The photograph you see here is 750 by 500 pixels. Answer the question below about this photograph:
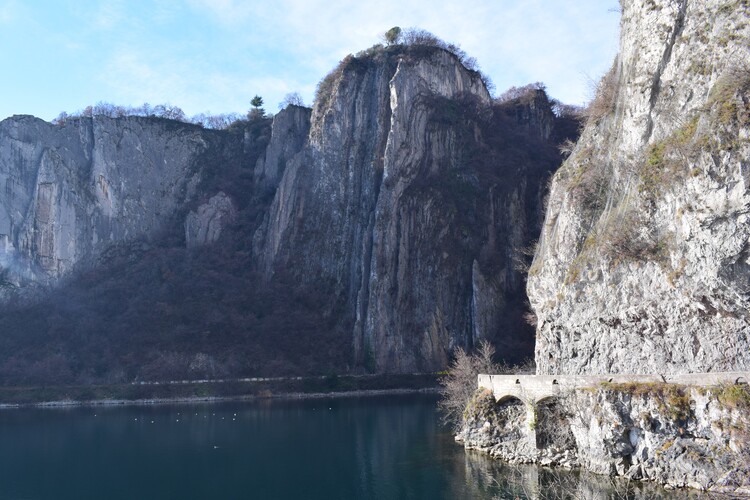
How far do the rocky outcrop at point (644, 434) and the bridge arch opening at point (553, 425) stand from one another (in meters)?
0.05

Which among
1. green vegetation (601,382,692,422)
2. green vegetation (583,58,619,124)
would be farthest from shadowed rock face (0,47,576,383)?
green vegetation (601,382,692,422)

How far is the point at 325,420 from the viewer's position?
61.5m

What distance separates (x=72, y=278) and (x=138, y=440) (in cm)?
6783

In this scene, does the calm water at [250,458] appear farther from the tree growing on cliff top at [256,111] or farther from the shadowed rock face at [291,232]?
the tree growing on cliff top at [256,111]

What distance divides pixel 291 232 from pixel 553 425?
82.3 metres

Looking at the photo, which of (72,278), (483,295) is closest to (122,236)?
(72,278)

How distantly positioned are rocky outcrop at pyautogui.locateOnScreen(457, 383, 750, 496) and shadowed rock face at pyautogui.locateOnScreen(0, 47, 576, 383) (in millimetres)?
53648

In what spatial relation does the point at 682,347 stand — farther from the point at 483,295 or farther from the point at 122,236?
the point at 122,236

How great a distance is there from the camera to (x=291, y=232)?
113000 millimetres

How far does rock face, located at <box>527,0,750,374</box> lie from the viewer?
2839cm

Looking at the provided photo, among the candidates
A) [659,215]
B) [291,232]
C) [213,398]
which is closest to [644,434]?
[659,215]

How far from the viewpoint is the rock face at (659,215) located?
28391mm

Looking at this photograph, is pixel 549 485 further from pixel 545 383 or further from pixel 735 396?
pixel 735 396

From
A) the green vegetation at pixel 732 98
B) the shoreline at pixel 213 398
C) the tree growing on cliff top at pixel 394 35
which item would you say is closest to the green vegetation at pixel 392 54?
the tree growing on cliff top at pixel 394 35
